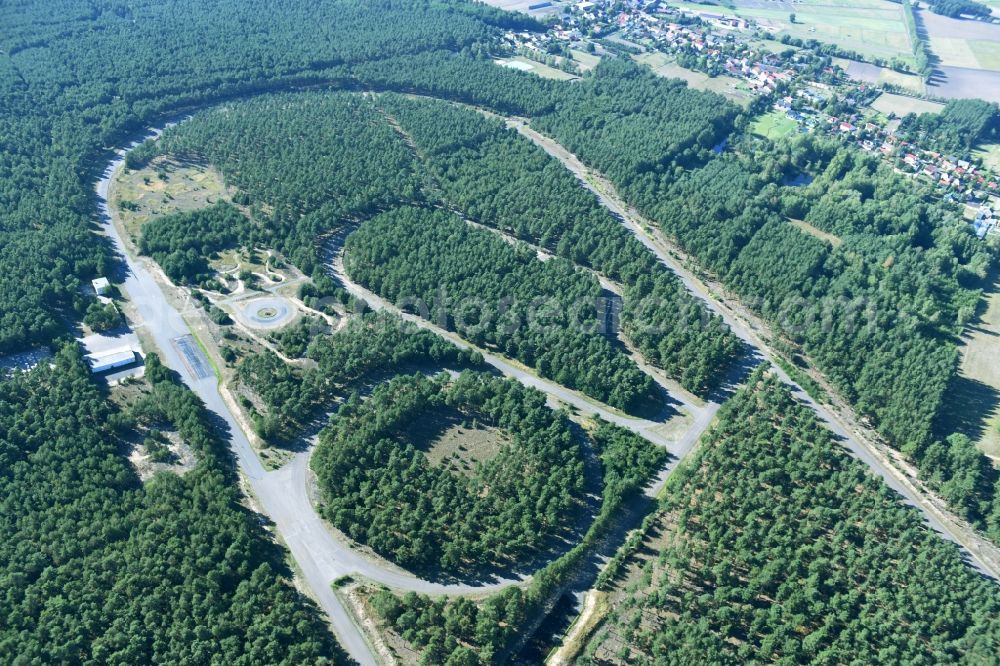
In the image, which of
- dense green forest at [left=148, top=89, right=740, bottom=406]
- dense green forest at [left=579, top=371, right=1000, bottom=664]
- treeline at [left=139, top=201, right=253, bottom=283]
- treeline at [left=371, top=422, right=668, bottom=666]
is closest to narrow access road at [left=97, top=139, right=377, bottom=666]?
treeline at [left=139, top=201, right=253, bottom=283]

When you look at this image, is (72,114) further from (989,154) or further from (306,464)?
(989,154)

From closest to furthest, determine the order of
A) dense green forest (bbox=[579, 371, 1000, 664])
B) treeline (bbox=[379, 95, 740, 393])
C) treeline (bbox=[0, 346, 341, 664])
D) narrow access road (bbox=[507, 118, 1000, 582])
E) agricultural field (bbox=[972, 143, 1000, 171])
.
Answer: treeline (bbox=[0, 346, 341, 664]) → dense green forest (bbox=[579, 371, 1000, 664]) → narrow access road (bbox=[507, 118, 1000, 582]) → treeline (bbox=[379, 95, 740, 393]) → agricultural field (bbox=[972, 143, 1000, 171])

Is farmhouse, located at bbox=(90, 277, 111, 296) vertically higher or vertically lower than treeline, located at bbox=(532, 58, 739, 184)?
lower

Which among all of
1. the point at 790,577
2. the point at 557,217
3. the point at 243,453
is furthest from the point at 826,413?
the point at 243,453

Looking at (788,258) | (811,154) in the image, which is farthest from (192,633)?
(811,154)

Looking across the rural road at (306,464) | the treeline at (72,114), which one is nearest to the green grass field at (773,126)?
the treeline at (72,114)

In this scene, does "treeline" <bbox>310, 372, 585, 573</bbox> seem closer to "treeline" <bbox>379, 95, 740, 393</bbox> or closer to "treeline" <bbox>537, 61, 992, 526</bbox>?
"treeline" <bbox>379, 95, 740, 393</bbox>

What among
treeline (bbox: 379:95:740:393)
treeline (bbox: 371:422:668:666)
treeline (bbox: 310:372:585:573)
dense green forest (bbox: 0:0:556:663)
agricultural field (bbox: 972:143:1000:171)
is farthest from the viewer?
agricultural field (bbox: 972:143:1000:171)
